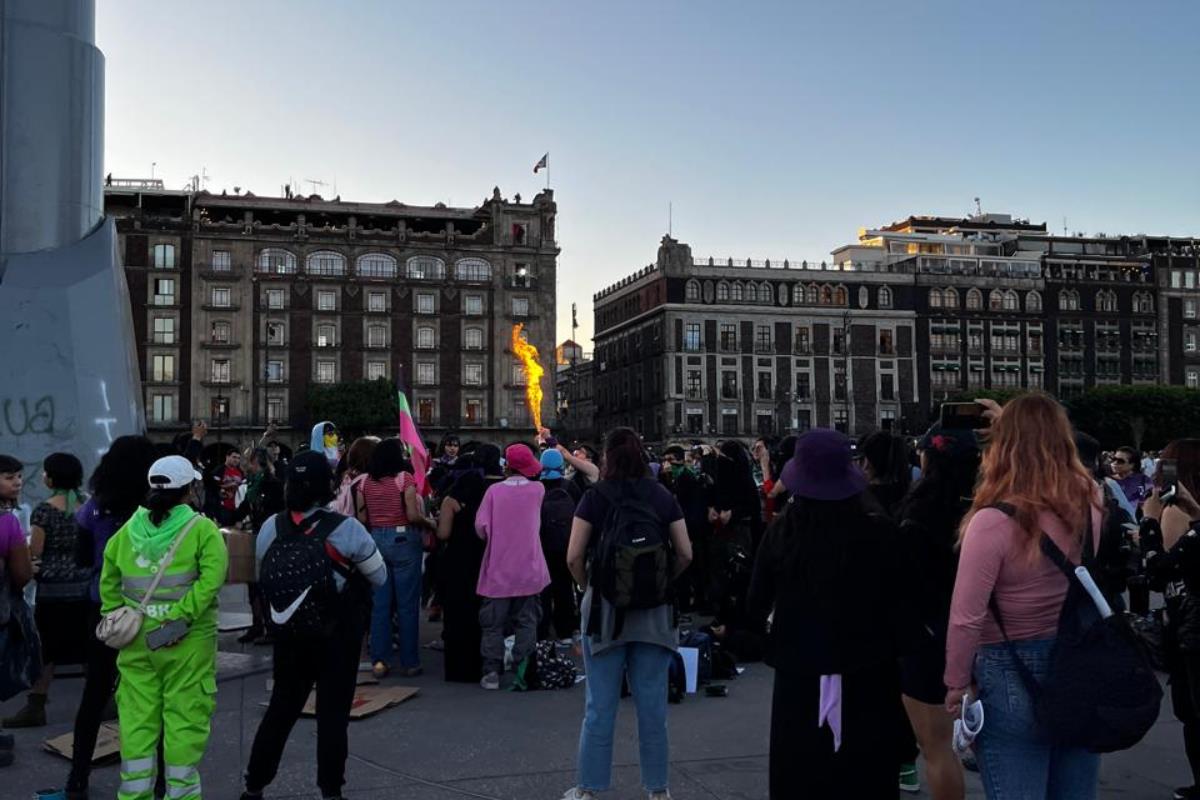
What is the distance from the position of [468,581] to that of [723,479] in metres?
2.64

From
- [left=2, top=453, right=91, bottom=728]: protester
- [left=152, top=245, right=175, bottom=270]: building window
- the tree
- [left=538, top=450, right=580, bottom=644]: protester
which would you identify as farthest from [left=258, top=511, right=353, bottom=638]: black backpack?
[left=152, top=245, right=175, bottom=270]: building window

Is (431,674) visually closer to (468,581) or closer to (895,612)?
(468,581)

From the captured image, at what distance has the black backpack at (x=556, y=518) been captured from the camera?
9875mm

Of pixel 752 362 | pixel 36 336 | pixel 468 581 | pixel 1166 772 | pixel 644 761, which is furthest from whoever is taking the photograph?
pixel 752 362

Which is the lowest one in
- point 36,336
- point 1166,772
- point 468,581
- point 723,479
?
point 1166,772

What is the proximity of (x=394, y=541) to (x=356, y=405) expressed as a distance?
60.0 meters

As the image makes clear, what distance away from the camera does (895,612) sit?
4094 millimetres

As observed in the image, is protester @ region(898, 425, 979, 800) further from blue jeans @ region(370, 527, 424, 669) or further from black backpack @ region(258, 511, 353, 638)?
blue jeans @ region(370, 527, 424, 669)

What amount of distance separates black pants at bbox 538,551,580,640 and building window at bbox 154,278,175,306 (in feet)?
208

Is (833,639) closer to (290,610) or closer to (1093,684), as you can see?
(1093,684)

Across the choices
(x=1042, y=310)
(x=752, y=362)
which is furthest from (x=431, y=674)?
(x=1042, y=310)

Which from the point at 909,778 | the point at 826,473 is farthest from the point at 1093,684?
the point at 909,778

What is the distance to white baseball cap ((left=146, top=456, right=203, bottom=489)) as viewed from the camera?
16.0ft

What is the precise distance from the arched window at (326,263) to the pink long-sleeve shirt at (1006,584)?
70.4 metres
